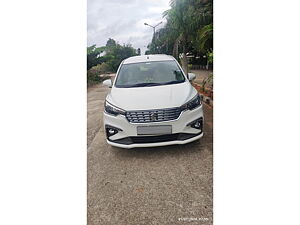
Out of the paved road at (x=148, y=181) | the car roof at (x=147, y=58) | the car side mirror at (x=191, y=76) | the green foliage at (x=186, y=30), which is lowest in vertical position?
the paved road at (x=148, y=181)

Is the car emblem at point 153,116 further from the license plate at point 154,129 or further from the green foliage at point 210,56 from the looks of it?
the green foliage at point 210,56

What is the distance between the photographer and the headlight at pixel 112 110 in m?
1.95

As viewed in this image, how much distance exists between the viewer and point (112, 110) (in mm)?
2008

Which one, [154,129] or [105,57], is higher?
[105,57]

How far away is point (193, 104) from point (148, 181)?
2.89 feet

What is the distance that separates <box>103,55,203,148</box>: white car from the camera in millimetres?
1902

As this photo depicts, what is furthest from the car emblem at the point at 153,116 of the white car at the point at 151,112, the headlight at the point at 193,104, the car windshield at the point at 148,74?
the car windshield at the point at 148,74

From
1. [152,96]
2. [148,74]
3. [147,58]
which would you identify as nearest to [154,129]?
[152,96]

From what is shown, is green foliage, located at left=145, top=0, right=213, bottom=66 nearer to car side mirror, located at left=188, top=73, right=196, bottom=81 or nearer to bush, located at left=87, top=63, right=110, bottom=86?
car side mirror, located at left=188, top=73, right=196, bottom=81

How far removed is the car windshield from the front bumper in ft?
1.49

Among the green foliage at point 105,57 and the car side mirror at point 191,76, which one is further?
the car side mirror at point 191,76

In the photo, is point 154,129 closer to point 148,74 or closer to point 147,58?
point 148,74
